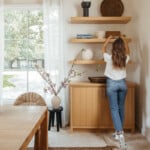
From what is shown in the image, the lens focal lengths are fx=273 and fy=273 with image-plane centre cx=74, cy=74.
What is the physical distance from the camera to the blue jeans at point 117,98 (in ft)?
13.7

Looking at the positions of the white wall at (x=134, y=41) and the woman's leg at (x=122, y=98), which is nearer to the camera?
the woman's leg at (x=122, y=98)

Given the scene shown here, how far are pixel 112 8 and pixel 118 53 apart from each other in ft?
4.34

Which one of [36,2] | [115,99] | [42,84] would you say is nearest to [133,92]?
[115,99]

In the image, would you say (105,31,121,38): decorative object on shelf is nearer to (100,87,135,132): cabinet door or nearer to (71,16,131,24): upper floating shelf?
(71,16,131,24): upper floating shelf

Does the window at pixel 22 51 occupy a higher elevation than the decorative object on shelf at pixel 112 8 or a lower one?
lower

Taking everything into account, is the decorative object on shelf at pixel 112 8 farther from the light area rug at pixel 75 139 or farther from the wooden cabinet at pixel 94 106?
the light area rug at pixel 75 139

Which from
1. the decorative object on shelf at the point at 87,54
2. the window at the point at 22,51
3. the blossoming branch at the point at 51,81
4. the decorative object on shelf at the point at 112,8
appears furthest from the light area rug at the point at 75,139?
the decorative object on shelf at the point at 112,8

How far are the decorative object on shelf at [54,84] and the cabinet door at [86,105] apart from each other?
0.31 metres

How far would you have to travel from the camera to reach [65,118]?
5.03 meters

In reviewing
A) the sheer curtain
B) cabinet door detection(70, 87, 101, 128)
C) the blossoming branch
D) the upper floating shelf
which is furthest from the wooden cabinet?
the upper floating shelf

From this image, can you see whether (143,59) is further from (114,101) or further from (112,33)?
(114,101)

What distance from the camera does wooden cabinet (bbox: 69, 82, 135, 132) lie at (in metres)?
4.53

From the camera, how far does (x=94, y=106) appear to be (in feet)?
14.9

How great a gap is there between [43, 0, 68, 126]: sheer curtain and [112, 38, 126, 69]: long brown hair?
1.21 m
